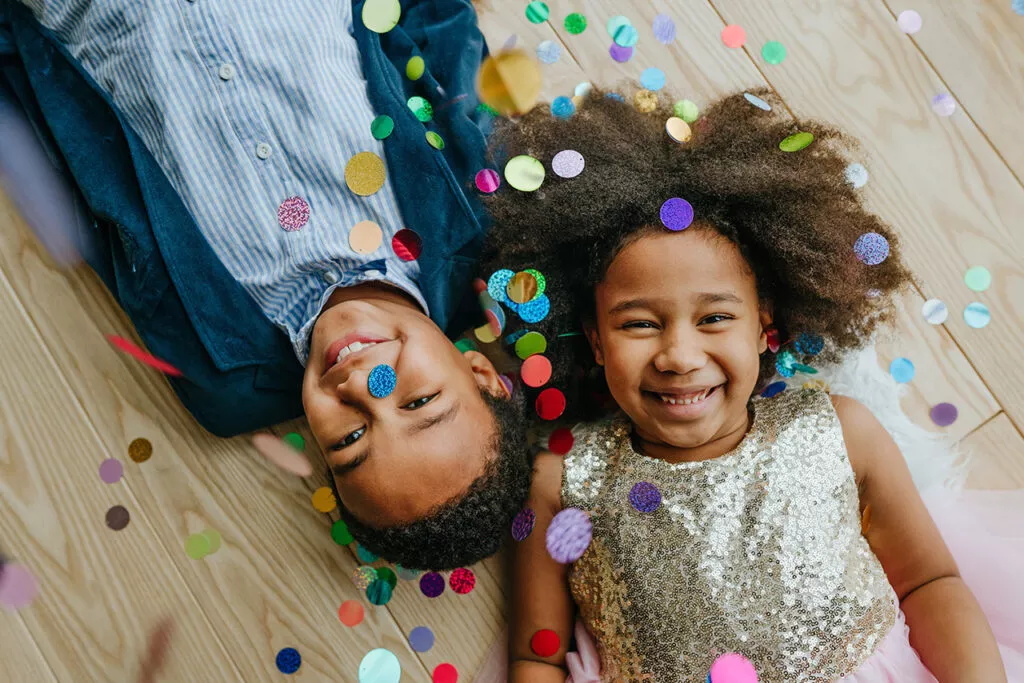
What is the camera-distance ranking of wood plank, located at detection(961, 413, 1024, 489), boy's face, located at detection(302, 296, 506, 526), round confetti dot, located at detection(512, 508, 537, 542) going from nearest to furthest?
boy's face, located at detection(302, 296, 506, 526), round confetti dot, located at detection(512, 508, 537, 542), wood plank, located at detection(961, 413, 1024, 489)

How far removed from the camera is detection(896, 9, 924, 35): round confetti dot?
43.5 inches

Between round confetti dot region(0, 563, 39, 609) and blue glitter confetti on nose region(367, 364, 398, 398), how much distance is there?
1.94 ft

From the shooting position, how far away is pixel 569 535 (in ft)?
3.11

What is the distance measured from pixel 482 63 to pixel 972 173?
0.69m

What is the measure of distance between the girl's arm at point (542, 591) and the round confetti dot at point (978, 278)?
61 cm

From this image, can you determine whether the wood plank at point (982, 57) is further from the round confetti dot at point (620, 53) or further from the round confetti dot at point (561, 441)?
the round confetti dot at point (561, 441)

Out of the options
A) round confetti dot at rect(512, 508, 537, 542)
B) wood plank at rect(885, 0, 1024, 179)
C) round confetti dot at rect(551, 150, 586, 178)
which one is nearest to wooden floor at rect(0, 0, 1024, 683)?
wood plank at rect(885, 0, 1024, 179)

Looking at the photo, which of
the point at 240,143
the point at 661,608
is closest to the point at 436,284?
the point at 240,143

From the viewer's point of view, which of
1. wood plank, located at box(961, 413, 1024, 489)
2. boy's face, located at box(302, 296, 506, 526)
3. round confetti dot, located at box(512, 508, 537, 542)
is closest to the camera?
boy's face, located at box(302, 296, 506, 526)

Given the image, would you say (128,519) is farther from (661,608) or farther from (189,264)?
(661,608)

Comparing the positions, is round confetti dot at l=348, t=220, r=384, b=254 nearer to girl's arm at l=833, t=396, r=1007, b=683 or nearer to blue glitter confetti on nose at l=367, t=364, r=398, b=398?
blue glitter confetti on nose at l=367, t=364, r=398, b=398

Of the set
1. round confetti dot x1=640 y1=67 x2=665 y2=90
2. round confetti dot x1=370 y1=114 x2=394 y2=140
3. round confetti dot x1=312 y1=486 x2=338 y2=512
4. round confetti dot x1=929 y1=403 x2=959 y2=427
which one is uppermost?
round confetti dot x1=370 y1=114 x2=394 y2=140

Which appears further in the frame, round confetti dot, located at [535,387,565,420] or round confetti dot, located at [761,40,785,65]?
round confetti dot, located at [761,40,785,65]

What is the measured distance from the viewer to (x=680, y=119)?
991 mm
